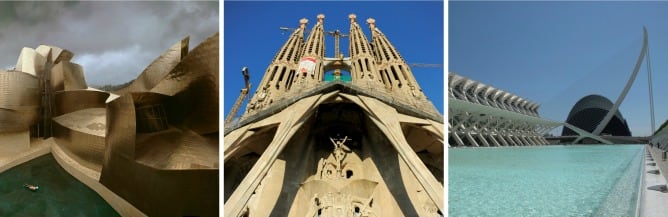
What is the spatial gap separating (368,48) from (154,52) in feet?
35.6

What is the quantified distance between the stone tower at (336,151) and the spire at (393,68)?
13 centimetres

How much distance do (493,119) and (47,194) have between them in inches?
757

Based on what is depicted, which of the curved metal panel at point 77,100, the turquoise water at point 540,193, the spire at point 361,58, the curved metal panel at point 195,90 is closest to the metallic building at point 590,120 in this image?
the spire at point 361,58

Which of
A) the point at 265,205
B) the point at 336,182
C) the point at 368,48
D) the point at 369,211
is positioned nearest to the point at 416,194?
the point at 369,211

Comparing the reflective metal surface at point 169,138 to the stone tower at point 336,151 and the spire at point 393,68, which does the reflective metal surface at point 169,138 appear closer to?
the stone tower at point 336,151

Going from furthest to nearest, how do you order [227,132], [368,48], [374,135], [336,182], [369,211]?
[368,48], [374,135], [336,182], [369,211], [227,132]

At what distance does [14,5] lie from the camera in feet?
14.7

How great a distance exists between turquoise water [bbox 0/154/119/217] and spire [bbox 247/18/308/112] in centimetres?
526

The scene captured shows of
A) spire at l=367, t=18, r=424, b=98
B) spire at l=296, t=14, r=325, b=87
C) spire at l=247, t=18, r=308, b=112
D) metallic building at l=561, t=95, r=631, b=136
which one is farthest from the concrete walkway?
metallic building at l=561, t=95, r=631, b=136

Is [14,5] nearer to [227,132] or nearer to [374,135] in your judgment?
[227,132]

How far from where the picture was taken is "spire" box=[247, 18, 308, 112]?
11.2 m

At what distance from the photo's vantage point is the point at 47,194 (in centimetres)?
495

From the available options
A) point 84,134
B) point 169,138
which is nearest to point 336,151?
point 169,138

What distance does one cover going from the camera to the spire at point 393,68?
12.0 m
